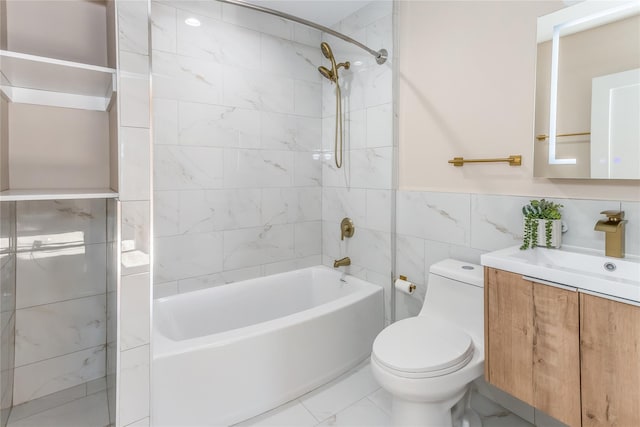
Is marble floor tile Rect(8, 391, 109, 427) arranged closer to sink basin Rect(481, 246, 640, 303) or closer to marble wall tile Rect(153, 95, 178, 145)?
marble wall tile Rect(153, 95, 178, 145)

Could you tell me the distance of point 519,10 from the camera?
1727mm

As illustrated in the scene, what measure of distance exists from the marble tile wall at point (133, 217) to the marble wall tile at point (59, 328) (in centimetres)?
79

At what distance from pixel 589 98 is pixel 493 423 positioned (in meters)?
1.65

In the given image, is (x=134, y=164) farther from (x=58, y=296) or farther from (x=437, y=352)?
(x=437, y=352)

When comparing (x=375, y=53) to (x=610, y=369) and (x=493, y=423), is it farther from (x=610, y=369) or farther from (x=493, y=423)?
(x=493, y=423)

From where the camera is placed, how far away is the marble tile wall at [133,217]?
1359 mm

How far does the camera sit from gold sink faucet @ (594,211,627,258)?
1.39 m

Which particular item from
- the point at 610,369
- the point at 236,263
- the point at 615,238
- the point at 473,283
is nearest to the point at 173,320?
the point at 236,263

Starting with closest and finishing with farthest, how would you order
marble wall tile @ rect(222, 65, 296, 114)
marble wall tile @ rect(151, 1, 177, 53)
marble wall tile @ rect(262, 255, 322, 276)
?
marble wall tile @ rect(151, 1, 177, 53) < marble wall tile @ rect(222, 65, 296, 114) < marble wall tile @ rect(262, 255, 322, 276)

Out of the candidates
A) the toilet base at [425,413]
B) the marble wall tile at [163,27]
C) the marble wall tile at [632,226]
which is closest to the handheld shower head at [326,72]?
the marble wall tile at [163,27]

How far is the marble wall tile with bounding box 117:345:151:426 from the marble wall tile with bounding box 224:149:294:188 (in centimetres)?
133

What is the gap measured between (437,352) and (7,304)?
205 centimetres

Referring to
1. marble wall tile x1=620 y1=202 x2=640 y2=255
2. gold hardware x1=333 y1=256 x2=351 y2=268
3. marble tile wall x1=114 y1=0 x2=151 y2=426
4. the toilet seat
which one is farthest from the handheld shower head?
marble wall tile x1=620 y1=202 x2=640 y2=255

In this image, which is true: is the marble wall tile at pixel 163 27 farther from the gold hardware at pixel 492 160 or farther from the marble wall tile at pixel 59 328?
the gold hardware at pixel 492 160
